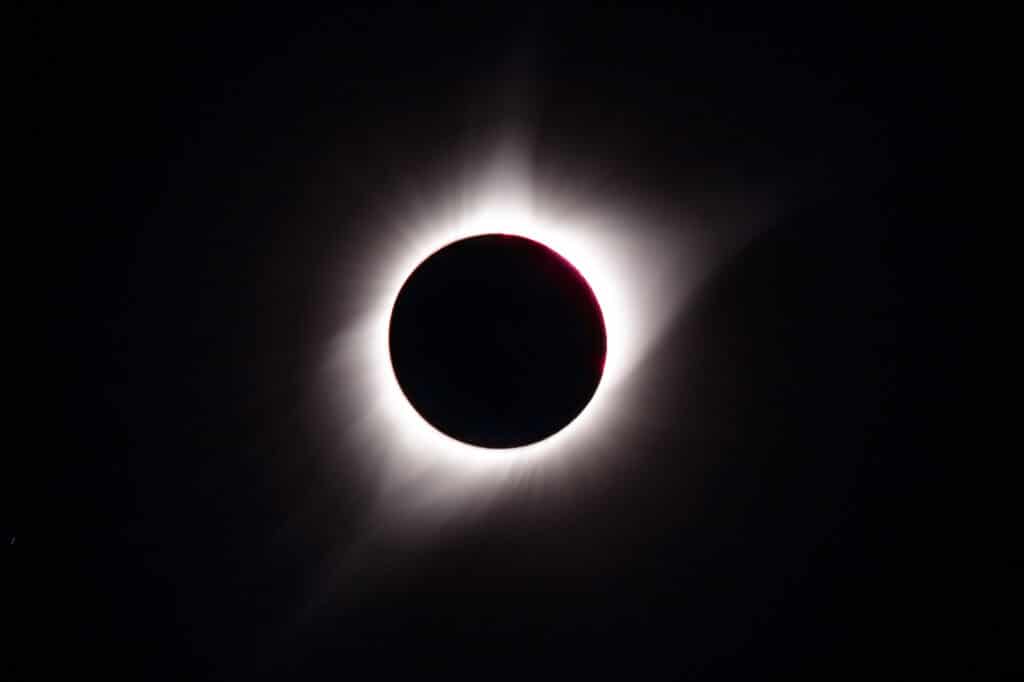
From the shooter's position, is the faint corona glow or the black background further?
the faint corona glow

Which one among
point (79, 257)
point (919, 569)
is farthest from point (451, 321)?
point (919, 569)

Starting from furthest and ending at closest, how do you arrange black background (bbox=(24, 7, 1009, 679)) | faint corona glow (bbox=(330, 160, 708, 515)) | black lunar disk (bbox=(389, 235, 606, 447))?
faint corona glow (bbox=(330, 160, 708, 515)) < black background (bbox=(24, 7, 1009, 679)) < black lunar disk (bbox=(389, 235, 606, 447))

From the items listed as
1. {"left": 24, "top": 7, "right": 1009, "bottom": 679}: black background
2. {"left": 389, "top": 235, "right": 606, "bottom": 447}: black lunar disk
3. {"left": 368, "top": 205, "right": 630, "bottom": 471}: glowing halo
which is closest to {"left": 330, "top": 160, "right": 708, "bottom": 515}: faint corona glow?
{"left": 368, "top": 205, "right": 630, "bottom": 471}: glowing halo

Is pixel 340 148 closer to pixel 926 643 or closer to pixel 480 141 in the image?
pixel 480 141

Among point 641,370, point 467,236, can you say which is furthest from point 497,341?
point 641,370

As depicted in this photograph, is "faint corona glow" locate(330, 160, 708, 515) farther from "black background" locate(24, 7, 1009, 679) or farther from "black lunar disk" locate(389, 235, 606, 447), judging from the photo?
"black lunar disk" locate(389, 235, 606, 447)

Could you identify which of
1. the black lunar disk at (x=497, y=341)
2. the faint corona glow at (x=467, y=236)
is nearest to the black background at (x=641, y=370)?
the faint corona glow at (x=467, y=236)
